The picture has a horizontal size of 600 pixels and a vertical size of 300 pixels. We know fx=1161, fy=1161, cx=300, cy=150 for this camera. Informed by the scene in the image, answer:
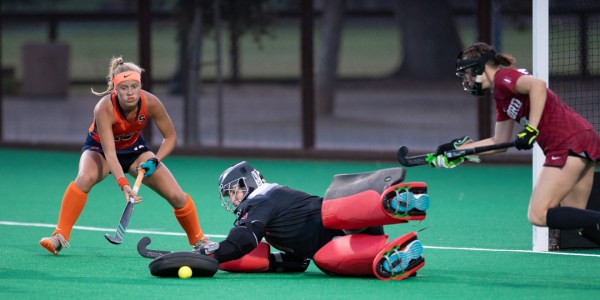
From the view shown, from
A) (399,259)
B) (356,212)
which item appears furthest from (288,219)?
(399,259)

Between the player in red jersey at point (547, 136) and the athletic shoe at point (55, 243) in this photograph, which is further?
the athletic shoe at point (55, 243)

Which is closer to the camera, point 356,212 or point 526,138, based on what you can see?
point 526,138

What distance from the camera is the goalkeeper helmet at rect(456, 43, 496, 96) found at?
21.8ft

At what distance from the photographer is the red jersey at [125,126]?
25.2ft

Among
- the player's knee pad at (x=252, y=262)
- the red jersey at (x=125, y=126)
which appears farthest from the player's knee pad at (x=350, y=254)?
the red jersey at (x=125, y=126)

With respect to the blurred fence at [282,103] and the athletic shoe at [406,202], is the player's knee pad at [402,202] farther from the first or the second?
the blurred fence at [282,103]

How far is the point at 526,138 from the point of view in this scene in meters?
6.37

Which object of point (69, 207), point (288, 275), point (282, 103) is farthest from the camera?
point (282, 103)

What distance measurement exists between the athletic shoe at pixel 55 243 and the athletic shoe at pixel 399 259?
234 cm

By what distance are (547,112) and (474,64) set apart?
49 centimetres

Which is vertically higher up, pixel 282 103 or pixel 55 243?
pixel 282 103

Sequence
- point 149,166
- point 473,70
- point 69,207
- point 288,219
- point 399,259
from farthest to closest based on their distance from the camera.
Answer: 1. point 69,207
2. point 149,166
3. point 288,219
4. point 473,70
5. point 399,259

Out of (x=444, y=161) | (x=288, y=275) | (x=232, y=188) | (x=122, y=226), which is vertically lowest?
(x=288, y=275)

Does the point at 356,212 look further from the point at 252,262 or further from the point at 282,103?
the point at 282,103
